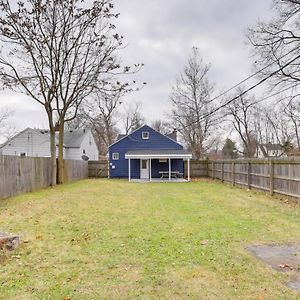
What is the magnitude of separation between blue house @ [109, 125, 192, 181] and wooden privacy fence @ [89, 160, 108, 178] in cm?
133

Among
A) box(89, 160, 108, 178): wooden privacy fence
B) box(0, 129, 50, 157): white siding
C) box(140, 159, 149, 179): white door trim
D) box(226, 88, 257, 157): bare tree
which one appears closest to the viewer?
box(140, 159, 149, 179): white door trim

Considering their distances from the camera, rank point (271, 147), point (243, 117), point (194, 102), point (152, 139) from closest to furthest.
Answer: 1. point (152, 139)
2. point (194, 102)
3. point (243, 117)
4. point (271, 147)

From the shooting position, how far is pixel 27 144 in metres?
34.3

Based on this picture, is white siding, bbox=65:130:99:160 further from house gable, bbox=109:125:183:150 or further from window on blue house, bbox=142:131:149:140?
window on blue house, bbox=142:131:149:140

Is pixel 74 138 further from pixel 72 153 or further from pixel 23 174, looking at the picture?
pixel 23 174

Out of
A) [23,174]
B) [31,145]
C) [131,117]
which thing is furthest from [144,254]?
[131,117]

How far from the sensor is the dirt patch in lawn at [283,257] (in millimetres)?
4263

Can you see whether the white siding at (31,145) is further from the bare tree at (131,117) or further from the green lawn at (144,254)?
the green lawn at (144,254)

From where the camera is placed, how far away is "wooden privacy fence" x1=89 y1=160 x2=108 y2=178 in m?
30.5

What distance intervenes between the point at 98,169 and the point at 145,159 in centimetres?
483

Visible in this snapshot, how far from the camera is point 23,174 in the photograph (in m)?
15.7

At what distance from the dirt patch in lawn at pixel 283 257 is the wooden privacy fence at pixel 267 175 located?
19.4ft

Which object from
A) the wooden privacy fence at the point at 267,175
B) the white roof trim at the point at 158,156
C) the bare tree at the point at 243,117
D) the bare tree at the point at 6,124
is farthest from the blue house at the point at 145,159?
the bare tree at the point at 6,124

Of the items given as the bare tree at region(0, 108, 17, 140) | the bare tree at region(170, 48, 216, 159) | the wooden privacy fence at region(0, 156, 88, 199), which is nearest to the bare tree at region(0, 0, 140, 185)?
the wooden privacy fence at region(0, 156, 88, 199)
